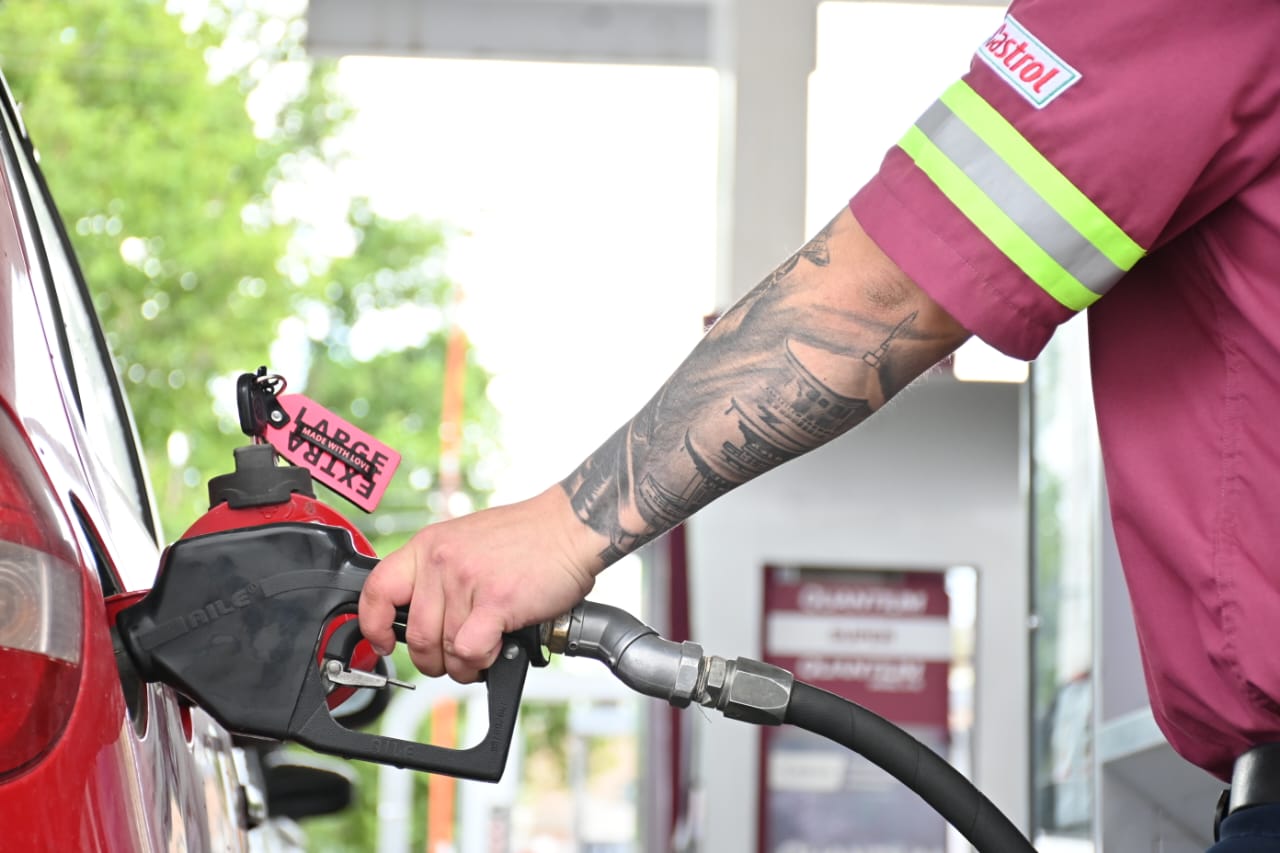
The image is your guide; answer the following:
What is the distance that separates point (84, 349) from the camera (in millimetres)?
2148

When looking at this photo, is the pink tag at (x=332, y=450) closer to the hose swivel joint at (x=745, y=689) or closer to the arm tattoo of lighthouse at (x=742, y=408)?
the arm tattoo of lighthouse at (x=742, y=408)

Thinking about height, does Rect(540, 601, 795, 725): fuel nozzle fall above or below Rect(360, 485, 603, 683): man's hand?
below

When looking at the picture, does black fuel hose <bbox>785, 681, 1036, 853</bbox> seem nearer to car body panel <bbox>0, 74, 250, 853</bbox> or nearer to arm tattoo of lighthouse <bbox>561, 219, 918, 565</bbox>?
arm tattoo of lighthouse <bbox>561, 219, 918, 565</bbox>

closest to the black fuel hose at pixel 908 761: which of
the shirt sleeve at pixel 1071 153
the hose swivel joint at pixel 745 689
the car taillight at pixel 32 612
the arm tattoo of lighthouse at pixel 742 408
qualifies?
the hose swivel joint at pixel 745 689

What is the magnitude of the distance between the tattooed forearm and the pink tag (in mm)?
192

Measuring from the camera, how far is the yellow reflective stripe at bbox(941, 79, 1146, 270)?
1.32m

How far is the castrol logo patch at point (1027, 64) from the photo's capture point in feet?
4.34

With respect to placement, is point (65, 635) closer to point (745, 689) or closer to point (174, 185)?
point (745, 689)

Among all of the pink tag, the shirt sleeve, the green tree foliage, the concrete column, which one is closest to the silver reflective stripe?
the shirt sleeve

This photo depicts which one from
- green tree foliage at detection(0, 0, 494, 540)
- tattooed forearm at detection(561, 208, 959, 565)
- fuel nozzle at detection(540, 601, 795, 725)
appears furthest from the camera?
green tree foliage at detection(0, 0, 494, 540)

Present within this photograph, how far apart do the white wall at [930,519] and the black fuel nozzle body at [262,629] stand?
5667mm

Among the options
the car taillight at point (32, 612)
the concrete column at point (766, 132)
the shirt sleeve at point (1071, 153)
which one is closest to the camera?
the car taillight at point (32, 612)

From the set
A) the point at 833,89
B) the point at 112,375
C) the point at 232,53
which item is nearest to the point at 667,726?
the point at 833,89

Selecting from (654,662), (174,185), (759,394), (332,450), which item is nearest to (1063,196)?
(759,394)
